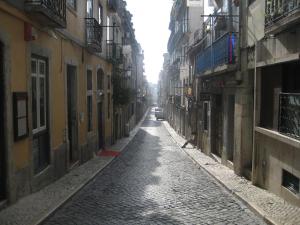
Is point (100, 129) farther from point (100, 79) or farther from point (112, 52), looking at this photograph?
point (112, 52)

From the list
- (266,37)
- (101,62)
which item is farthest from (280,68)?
(101,62)

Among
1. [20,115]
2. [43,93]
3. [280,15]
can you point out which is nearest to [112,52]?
[43,93]

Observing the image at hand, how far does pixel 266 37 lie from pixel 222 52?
15.7 ft

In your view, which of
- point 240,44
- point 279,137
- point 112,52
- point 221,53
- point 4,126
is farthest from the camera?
point 112,52

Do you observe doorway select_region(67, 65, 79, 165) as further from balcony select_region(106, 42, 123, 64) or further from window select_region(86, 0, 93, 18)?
balcony select_region(106, 42, 123, 64)

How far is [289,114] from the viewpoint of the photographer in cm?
958

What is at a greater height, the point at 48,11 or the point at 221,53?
the point at 48,11

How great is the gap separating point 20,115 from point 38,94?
6.37 feet

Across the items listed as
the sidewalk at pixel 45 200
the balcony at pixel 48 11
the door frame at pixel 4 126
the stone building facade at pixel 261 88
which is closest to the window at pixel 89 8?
the stone building facade at pixel 261 88

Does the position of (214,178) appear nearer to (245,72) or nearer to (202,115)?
(245,72)

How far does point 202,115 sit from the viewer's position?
23.2 m

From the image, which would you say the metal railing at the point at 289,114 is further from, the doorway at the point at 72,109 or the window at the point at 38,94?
the doorway at the point at 72,109

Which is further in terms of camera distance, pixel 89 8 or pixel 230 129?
pixel 89 8

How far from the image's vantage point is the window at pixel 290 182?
9406 mm
